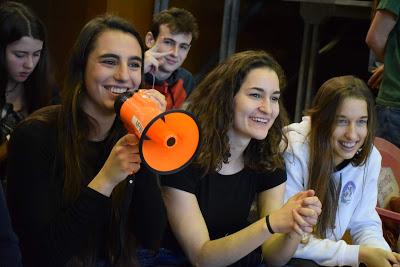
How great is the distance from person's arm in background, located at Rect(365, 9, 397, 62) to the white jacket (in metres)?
0.73

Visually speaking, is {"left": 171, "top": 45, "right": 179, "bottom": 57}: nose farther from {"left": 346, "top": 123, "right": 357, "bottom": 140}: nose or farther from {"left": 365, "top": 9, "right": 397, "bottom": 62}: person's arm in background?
{"left": 346, "top": 123, "right": 357, "bottom": 140}: nose

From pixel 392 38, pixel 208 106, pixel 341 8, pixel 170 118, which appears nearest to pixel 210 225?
pixel 208 106

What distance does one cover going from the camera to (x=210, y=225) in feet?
7.04

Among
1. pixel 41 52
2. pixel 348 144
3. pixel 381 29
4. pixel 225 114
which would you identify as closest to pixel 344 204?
pixel 348 144

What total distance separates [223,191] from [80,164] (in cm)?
52

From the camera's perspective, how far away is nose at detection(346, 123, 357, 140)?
2.37m

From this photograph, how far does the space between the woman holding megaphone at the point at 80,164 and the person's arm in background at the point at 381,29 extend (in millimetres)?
1494

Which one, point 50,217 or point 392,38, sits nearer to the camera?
point 50,217

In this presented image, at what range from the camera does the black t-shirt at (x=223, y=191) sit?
208cm

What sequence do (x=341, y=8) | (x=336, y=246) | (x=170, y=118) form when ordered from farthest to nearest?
(x=341, y=8), (x=336, y=246), (x=170, y=118)

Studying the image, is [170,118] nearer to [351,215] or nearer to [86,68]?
[86,68]

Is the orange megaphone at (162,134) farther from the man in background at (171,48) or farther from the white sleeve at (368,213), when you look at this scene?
the man in background at (171,48)

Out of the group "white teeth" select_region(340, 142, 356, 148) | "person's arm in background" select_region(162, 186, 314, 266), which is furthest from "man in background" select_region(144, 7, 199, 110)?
"person's arm in background" select_region(162, 186, 314, 266)

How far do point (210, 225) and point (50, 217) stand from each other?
0.57 m
